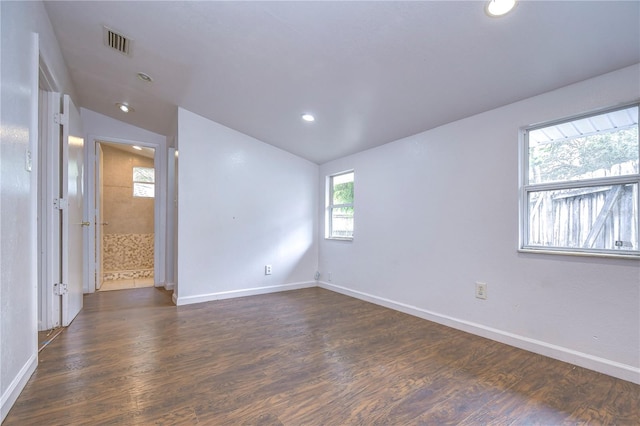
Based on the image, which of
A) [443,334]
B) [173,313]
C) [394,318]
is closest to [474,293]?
[443,334]

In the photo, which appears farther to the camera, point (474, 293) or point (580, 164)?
point (474, 293)

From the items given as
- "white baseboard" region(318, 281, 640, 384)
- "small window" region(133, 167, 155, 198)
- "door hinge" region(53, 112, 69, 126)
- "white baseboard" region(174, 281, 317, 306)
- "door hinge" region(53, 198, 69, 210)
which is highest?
"door hinge" region(53, 112, 69, 126)

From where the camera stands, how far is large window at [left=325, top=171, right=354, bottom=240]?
4.17 meters

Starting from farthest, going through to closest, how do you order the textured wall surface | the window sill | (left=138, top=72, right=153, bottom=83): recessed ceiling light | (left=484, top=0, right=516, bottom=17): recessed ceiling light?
1. the textured wall surface
2. (left=138, top=72, right=153, bottom=83): recessed ceiling light
3. the window sill
4. (left=484, top=0, right=516, bottom=17): recessed ceiling light

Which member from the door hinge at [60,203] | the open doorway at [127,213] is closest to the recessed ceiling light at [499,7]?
the door hinge at [60,203]

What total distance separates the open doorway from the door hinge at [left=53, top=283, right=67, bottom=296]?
9.02 ft

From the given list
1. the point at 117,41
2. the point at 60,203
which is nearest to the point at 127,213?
the point at 60,203

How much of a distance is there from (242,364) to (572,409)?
1.96 m

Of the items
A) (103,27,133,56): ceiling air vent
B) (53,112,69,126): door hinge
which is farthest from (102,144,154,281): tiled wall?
(103,27,133,56): ceiling air vent

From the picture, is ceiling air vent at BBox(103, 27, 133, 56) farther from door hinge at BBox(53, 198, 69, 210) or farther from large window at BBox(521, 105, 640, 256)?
large window at BBox(521, 105, 640, 256)

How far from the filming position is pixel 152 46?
240 centimetres

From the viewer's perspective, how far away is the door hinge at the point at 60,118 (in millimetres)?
2527

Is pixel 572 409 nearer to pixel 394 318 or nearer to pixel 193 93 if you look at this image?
pixel 394 318

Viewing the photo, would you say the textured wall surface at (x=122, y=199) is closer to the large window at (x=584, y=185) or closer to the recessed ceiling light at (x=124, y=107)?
the recessed ceiling light at (x=124, y=107)
